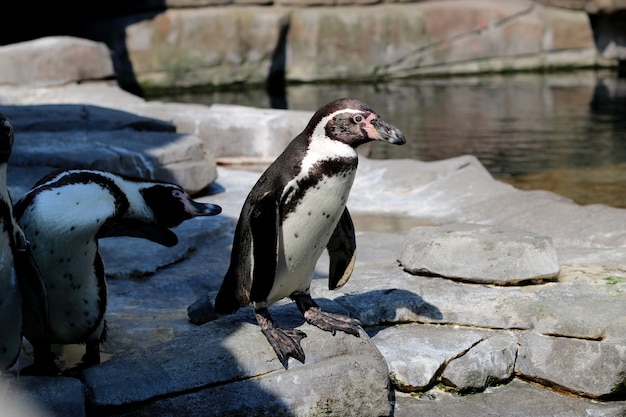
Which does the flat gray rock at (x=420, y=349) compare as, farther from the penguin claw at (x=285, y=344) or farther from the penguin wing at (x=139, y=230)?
the penguin wing at (x=139, y=230)

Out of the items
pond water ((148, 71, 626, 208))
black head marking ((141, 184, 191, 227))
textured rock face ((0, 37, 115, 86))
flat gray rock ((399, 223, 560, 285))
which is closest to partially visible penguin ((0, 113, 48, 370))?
black head marking ((141, 184, 191, 227))

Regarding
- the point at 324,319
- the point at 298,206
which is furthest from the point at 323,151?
the point at 324,319

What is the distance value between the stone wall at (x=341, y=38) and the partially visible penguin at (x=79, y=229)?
1360 cm

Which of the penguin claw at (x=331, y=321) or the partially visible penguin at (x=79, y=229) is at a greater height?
the partially visible penguin at (x=79, y=229)

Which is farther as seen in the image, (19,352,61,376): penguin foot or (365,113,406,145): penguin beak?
(365,113,406,145): penguin beak

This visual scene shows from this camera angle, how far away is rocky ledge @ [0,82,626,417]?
3.07 metres

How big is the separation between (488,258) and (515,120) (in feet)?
29.4

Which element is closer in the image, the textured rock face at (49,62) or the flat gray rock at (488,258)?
the flat gray rock at (488,258)

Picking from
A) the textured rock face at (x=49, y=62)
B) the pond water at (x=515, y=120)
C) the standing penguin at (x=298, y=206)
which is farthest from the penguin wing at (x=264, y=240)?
the textured rock face at (x=49, y=62)

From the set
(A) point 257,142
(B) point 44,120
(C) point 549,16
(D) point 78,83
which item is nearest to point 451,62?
(C) point 549,16

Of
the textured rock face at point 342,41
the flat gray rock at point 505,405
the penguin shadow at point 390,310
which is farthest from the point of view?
the textured rock face at point 342,41

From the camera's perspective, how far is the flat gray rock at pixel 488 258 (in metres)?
4.07

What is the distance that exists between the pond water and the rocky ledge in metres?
2.90

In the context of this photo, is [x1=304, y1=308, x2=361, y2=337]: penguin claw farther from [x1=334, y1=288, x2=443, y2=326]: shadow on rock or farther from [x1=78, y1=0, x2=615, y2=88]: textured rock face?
[x1=78, y1=0, x2=615, y2=88]: textured rock face
